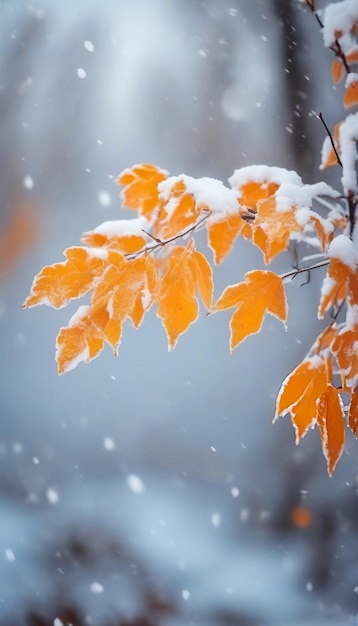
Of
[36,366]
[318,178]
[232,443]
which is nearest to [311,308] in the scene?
[318,178]

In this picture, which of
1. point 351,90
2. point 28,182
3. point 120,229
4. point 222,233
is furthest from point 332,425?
point 28,182

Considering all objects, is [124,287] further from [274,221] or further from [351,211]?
[351,211]

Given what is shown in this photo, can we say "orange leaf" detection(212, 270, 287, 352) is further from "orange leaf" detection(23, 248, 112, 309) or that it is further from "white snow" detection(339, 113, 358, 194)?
"white snow" detection(339, 113, 358, 194)

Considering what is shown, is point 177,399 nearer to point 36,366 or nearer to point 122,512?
point 122,512

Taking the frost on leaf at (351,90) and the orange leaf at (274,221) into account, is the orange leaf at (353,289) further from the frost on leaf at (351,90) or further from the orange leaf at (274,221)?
the frost on leaf at (351,90)

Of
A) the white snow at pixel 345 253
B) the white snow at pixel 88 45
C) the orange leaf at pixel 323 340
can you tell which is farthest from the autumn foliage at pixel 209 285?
the white snow at pixel 88 45

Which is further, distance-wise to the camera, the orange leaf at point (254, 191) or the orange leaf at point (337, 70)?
the orange leaf at point (337, 70)

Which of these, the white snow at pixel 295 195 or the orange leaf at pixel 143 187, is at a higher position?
the white snow at pixel 295 195
